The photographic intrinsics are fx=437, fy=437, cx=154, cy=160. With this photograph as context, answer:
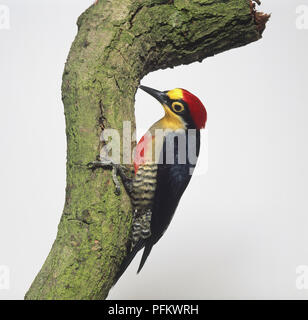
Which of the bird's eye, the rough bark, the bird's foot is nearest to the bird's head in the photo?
the bird's eye

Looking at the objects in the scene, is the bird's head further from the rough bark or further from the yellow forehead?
the rough bark

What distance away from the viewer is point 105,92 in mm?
2002

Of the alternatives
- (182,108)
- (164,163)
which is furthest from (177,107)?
(164,163)

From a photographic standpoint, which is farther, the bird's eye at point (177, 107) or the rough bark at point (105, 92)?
the bird's eye at point (177, 107)

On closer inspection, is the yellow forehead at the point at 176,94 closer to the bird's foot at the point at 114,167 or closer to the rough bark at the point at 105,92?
the rough bark at the point at 105,92

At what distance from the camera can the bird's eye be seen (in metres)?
2.14

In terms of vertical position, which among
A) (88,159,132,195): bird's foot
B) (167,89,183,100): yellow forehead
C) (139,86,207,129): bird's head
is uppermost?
(167,89,183,100): yellow forehead

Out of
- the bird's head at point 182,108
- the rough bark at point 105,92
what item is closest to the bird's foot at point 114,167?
the rough bark at point 105,92

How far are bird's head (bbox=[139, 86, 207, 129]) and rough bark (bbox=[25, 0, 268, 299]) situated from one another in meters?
0.17

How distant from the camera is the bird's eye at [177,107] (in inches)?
84.2

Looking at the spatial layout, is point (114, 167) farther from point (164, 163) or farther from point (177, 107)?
point (177, 107)

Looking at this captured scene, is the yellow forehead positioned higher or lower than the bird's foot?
higher

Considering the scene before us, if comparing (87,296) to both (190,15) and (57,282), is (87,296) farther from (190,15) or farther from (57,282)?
(190,15)

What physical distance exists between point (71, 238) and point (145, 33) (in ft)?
3.40
